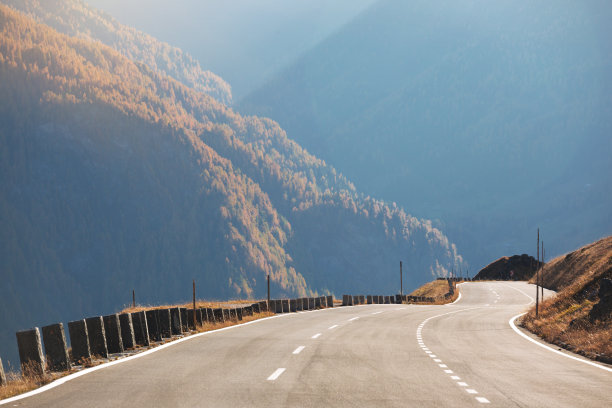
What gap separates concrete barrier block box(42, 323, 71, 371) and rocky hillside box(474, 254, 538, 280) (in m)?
94.5

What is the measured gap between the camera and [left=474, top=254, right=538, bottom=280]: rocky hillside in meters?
103

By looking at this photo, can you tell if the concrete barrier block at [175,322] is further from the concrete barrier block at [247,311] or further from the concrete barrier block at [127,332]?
the concrete barrier block at [247,311]

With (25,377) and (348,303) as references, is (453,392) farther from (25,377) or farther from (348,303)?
(348,303)

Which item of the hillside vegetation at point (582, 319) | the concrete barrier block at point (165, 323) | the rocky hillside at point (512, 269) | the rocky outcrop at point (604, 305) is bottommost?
the rocky hillside at point (512, 269)

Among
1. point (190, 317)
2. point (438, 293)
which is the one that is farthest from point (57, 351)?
point (438, 293)

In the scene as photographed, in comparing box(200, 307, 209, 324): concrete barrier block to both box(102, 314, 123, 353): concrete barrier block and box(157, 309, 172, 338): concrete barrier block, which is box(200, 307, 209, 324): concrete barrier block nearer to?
box(157, 309, 172, 338): concrete barrier block

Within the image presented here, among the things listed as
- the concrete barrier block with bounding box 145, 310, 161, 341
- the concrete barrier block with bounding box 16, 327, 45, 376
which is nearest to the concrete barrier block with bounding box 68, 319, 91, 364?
the concrete barrier block with bounding box 16, 327, 45, 376

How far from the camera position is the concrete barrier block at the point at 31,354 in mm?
11625

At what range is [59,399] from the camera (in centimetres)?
941

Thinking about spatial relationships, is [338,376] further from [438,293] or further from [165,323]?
[438,293]

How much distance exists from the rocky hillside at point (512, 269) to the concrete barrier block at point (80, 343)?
93485 mm

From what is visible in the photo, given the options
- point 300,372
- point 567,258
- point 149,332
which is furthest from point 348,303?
point 300,372

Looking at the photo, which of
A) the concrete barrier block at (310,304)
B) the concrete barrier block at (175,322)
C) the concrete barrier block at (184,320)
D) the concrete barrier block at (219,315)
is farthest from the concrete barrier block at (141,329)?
the concrete barrier block at (310,304)

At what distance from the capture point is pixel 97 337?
14484 mm
